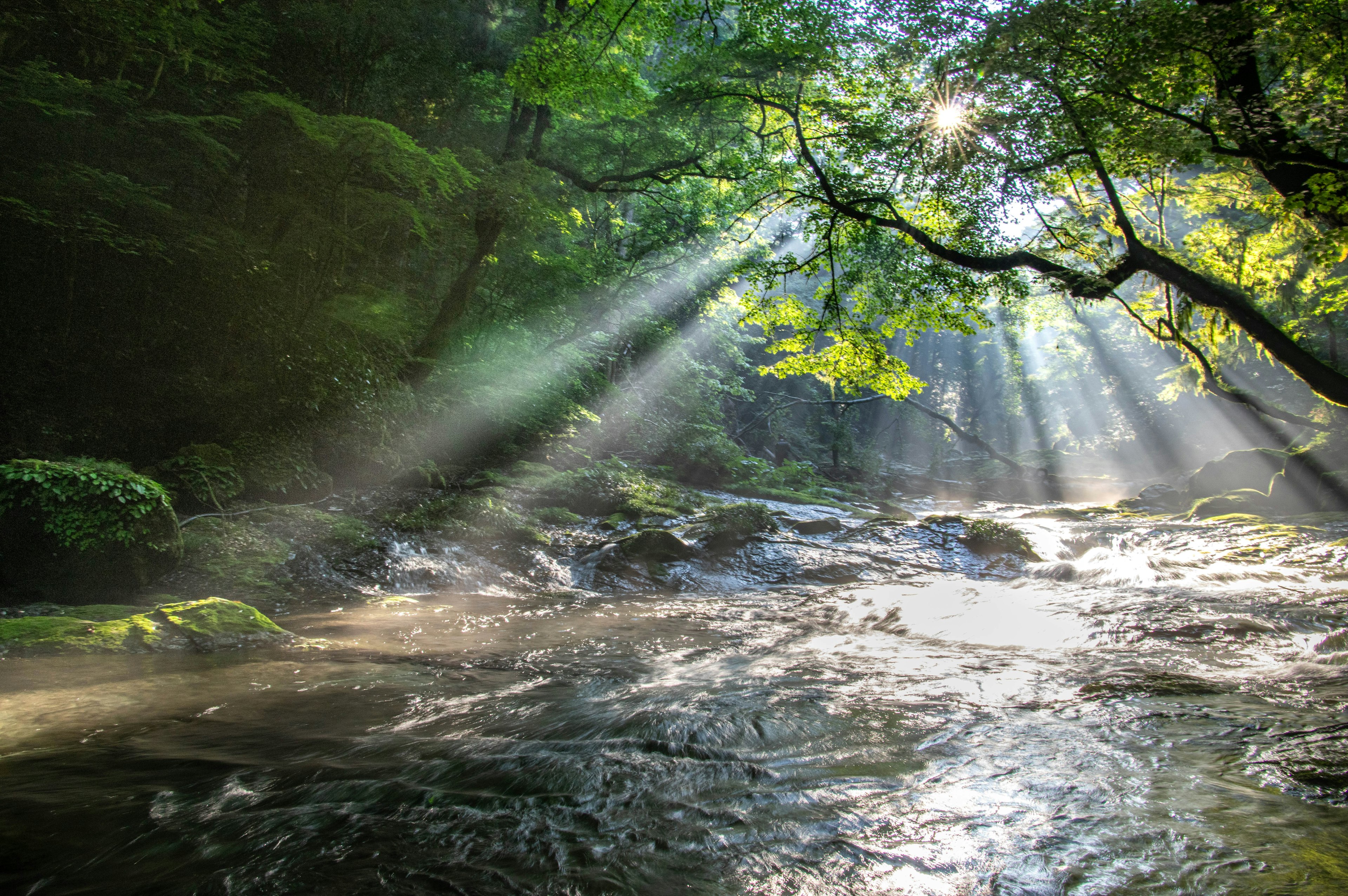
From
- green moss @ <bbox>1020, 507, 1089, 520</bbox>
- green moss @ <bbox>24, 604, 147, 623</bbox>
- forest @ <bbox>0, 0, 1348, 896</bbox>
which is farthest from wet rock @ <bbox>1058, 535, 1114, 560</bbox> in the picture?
green moss @ <bbox>24, 604, 147, 623</bbox>

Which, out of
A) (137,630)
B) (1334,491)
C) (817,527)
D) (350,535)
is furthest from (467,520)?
(1334,491)

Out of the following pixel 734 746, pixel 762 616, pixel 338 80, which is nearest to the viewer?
pixel 734 746

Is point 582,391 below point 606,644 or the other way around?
the other way around

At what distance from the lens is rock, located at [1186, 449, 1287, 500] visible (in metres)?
18.8

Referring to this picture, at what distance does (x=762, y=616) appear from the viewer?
750 cm

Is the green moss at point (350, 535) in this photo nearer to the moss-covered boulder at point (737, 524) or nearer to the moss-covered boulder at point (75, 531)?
the moss-covered boulder at point (75, 531)

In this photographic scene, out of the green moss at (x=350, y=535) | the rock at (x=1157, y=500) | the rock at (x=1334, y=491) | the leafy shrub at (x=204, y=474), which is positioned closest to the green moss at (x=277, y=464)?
the leafy shrub at (x=204, y=474)

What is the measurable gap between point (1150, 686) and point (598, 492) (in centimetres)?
1080

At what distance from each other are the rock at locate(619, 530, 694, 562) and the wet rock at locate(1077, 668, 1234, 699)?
6215 millimetres

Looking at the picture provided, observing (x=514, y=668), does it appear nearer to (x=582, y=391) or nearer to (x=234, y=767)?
(x=234, y=767)

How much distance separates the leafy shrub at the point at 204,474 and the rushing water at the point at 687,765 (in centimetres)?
428

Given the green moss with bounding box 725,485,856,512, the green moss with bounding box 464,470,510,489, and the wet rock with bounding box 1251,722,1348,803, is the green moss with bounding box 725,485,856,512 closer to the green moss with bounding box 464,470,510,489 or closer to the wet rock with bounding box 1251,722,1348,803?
the green moss with bounding box 464,470,510,489

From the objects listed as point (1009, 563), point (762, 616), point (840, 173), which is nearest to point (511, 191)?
point (840, 173)

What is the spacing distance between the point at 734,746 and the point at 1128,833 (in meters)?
1.76
